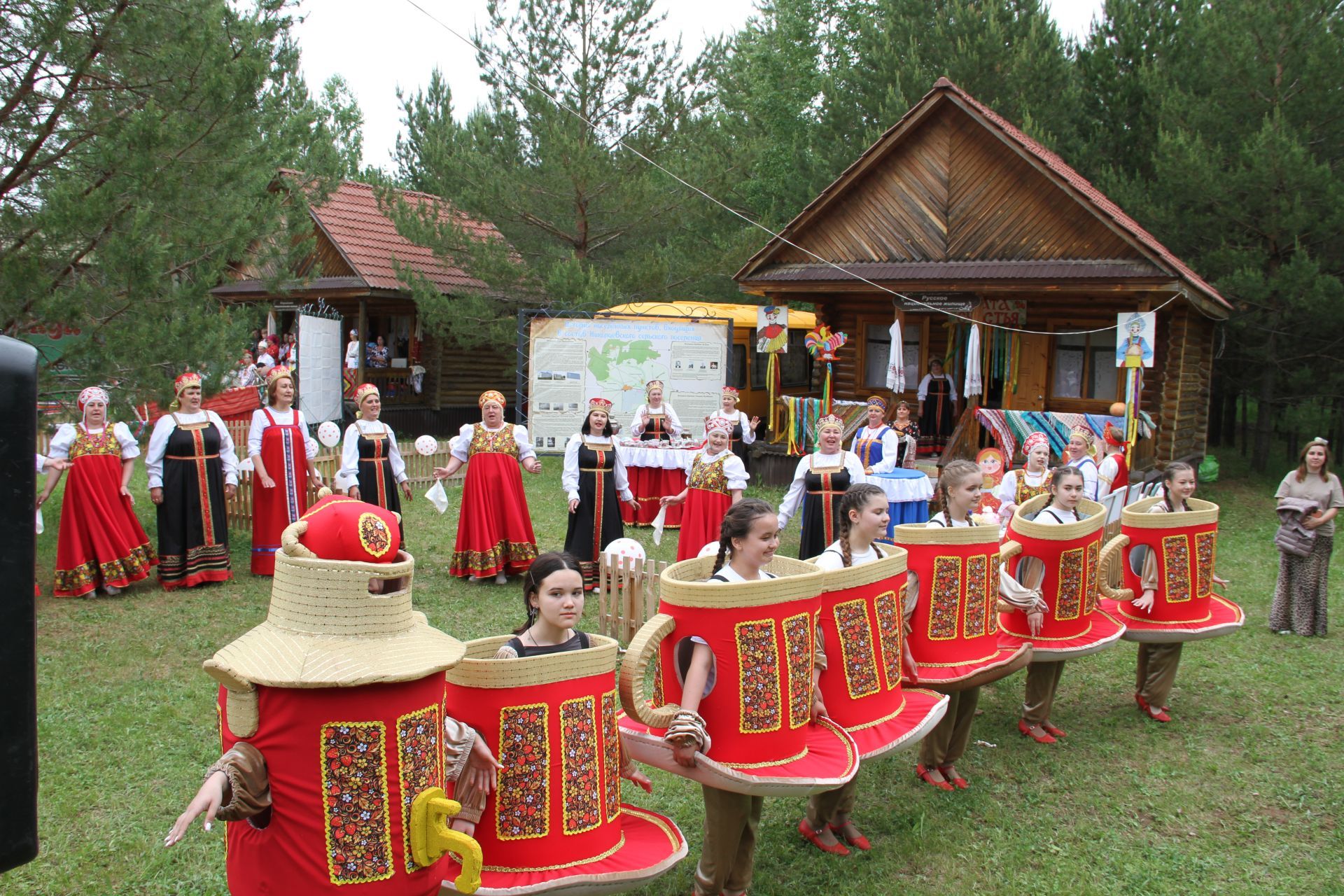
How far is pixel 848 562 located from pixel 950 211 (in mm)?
12706

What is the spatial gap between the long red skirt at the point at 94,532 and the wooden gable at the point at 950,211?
1071cm

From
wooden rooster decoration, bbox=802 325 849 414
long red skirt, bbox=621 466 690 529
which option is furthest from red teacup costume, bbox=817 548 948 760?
wooden rooster decoration, bbox=802 325 849 414

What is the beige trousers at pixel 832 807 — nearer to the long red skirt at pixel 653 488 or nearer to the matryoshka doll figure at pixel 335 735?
the matryoshka doll figure at pixel 335 735

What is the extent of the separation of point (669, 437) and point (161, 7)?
7241mm

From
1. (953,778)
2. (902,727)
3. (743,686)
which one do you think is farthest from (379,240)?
(743,686)

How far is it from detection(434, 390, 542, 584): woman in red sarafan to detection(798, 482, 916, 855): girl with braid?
493 cm

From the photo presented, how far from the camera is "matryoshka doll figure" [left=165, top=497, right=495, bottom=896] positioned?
254cm

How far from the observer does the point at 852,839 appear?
4.66 meters

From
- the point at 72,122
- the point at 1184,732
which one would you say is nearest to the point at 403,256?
the point at 72,122

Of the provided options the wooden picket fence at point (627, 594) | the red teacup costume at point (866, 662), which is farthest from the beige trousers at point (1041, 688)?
the wooden picket fence at point (627, 594)

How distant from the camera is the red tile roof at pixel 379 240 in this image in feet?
67.5

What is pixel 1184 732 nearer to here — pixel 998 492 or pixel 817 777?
pixel 998 492

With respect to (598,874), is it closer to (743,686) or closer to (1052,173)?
(743,686)

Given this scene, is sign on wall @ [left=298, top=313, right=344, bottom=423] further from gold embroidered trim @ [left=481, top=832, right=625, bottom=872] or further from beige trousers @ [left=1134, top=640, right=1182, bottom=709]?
gold embroidered trim @ [left=481, top=832, right=625, bottom=872]
